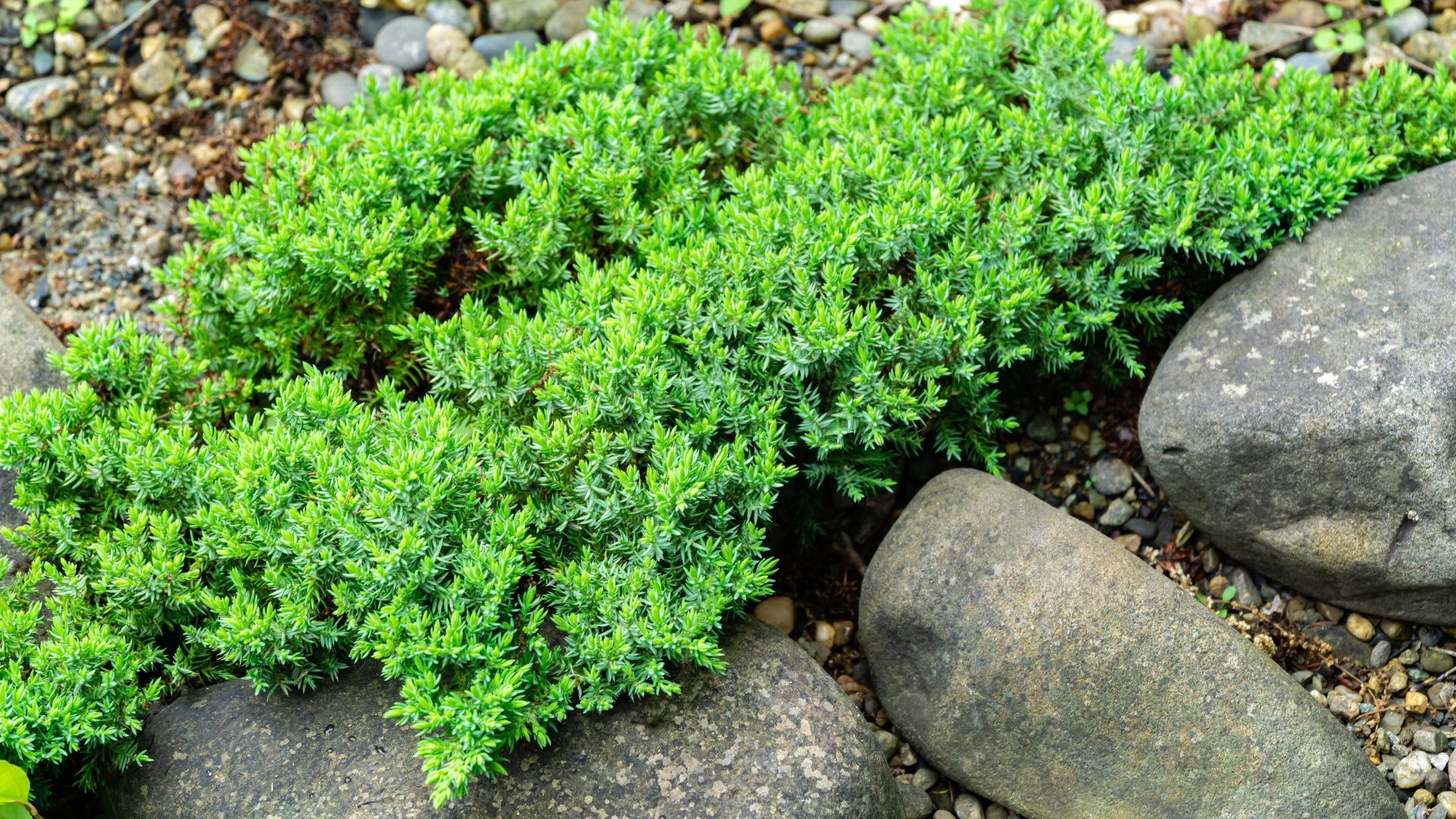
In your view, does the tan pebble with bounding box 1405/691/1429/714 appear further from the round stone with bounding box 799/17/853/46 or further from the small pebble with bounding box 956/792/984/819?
the round stone with bounding box 799/17/853/46

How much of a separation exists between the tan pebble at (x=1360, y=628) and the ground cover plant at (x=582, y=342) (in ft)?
3.48

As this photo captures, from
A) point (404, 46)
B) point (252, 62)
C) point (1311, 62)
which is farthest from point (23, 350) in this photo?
point (1311, 62)

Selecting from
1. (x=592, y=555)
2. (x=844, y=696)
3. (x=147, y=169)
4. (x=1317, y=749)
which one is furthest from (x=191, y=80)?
(x=1317, y=749)

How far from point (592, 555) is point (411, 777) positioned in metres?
0.72

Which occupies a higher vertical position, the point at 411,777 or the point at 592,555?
the point at 592,555

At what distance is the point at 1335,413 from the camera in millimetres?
3229

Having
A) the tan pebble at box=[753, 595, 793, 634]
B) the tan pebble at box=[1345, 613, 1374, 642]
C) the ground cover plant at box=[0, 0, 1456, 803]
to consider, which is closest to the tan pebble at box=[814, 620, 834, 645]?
the tan pebble at box=[753, 595, 793, 634]

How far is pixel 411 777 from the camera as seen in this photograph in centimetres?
282

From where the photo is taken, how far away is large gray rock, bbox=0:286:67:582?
376 centimetres

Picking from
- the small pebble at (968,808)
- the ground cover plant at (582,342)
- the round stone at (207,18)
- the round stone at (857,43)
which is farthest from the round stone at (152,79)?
the small pebble at (968,808)

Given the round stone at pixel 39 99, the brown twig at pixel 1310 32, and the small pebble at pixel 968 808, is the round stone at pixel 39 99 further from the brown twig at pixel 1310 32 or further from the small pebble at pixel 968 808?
the brown twig at pixel 1310 32

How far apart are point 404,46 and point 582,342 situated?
281 centimetres

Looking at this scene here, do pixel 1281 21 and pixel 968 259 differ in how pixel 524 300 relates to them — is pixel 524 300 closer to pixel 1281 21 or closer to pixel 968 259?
pixel 968 259

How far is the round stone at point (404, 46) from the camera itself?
532 centimetres
